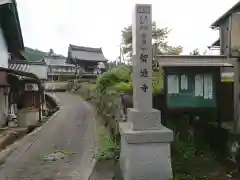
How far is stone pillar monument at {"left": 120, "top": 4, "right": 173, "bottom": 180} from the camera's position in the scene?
21.0 feet

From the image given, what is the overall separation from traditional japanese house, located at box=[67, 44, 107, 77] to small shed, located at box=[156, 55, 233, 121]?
147 ft

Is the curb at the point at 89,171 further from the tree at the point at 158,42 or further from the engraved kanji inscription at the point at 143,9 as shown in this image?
the tree at the point at 158,42

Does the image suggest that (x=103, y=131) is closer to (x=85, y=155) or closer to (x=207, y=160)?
(x=85, y=155)

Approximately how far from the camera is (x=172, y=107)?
32.7 feet

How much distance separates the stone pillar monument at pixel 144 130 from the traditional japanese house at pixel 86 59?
4771cm

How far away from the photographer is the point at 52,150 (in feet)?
33.4

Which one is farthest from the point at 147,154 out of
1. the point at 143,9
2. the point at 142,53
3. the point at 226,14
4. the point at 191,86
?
the point at 226,14

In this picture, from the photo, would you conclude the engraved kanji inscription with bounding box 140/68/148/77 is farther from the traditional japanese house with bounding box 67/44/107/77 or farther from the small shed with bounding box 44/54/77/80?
the small shed with bounding box 44/54/77/80

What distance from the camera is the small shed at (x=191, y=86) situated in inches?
392

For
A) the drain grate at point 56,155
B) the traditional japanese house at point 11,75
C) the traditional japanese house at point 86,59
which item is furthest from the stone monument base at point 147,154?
the traditional japanese house at point 86,59

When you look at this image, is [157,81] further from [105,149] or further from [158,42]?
[158,42]

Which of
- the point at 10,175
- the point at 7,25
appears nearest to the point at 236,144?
the point at 10,175

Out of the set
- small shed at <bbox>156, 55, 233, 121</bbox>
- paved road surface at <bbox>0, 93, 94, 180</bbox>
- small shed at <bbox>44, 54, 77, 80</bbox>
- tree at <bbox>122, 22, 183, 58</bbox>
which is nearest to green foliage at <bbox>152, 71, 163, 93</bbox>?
small shed at <bbox>156, 55, 233, 121</bbox>

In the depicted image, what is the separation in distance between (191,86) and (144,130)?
411cm
